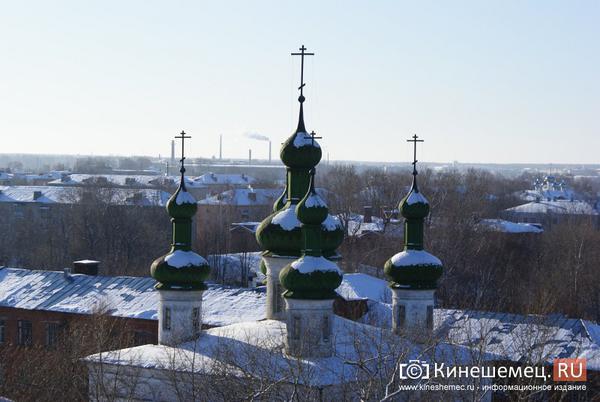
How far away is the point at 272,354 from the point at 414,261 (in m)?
3.19

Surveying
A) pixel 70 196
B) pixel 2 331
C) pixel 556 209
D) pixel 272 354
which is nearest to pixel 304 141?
pixel 272 354

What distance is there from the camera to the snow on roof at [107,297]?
91.5 ft

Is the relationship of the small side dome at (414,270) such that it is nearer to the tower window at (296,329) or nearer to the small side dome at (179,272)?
the tower window at (296,329)

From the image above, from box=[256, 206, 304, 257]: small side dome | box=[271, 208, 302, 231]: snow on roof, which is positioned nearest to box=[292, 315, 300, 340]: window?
box=[256, 206, 304, 257]: small side dome

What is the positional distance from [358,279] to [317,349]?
15.5 m

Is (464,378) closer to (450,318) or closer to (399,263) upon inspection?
(399,263)

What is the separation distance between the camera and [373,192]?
60.3 m

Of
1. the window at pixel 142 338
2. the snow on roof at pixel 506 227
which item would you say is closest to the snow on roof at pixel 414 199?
the window at pixel 142 338

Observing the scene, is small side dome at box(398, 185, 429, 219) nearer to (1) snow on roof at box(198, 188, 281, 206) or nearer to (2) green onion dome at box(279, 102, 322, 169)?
(2) green onion dome at box(279, 102, 322, 169)

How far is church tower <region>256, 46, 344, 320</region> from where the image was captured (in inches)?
635

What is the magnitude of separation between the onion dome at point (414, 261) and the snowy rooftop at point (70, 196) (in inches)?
1697

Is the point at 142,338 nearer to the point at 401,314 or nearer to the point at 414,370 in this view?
the point at 401,314

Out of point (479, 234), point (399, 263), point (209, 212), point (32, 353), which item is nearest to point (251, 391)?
point (399, 263)

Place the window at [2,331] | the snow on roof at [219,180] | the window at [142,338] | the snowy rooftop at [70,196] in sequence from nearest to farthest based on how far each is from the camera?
1. the window at [142,338]
2. the window at [2,331]
3. the snowy rooftop at [70,196]
4. the snow on roof at [219,180]
